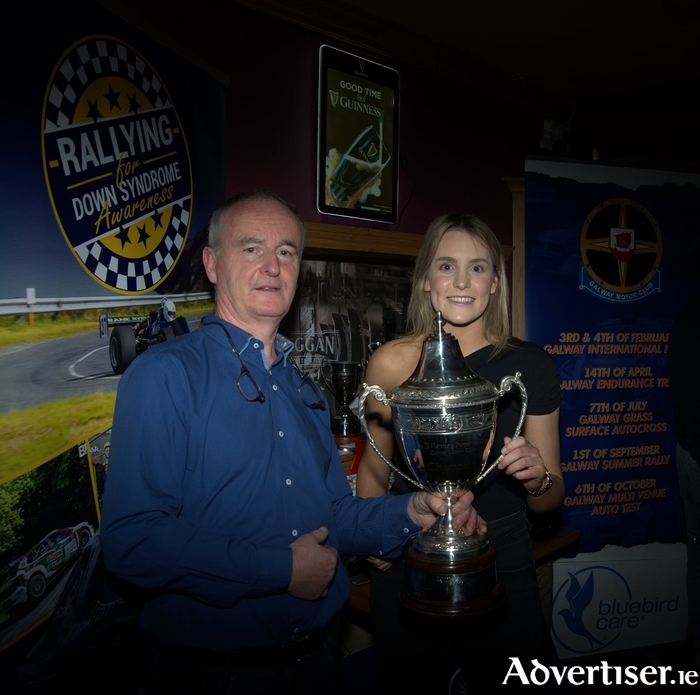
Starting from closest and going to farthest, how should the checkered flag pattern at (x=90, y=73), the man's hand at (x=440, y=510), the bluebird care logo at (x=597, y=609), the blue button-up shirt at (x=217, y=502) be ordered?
the blue button-up shirt at (x=217, y=502) < the man's hand at (x=440, y=510) < the checkered flag pattern at (x=90, y=73) < the bluebird care logo at (x=597, y=609)

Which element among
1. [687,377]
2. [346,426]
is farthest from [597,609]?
[346,426]

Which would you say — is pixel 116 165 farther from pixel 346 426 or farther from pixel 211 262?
pixel 346 426

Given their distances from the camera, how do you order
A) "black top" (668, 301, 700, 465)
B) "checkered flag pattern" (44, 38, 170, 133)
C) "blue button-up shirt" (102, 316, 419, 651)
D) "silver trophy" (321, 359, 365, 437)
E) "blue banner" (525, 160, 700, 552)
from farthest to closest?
"blue banner" (525, 160, 700, 552), "black top" (668, 301, 700, 465), "silver trophy" (321, 359, 365, 437), "checkered flag pattern" (44, 38, 170, 133), "blue button-up shirt" (102, 316, 419, 651)

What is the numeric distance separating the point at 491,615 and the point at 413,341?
2.77 feet

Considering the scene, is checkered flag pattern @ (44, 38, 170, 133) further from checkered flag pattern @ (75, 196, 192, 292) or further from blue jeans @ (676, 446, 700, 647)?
blue jeans @ (676, 446, 700, 647)

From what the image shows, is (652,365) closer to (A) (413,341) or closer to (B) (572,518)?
(B) (572,518)

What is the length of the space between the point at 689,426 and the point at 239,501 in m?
2.66

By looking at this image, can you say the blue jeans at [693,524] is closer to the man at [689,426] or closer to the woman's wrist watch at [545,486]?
the man at [689,426]

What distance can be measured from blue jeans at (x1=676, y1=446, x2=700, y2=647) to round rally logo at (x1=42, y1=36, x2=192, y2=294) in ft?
9.11

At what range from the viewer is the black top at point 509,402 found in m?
1.83

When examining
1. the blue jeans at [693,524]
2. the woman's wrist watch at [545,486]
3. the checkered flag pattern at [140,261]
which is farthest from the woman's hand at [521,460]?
the blue jeans at [693,524]

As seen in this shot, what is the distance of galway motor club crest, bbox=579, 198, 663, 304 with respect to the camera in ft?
12.6

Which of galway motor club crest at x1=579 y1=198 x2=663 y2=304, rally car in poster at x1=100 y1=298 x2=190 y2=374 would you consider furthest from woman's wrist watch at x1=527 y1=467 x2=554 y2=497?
galway motor club crest at x1=579 y1=198 x2=663 y2=304

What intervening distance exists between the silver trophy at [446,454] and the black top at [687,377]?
6.61 feet
